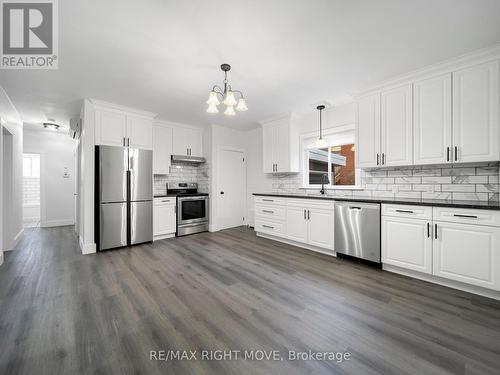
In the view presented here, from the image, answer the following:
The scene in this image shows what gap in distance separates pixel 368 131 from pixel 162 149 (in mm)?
4173

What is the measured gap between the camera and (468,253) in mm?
2223

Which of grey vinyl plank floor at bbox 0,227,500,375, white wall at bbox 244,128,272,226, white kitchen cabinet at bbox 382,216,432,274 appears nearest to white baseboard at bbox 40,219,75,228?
grey vinyl plank floor at bbox 0,227,500,375

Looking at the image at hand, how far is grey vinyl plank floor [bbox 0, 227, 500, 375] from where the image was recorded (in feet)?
4.53

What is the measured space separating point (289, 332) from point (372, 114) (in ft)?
10.2

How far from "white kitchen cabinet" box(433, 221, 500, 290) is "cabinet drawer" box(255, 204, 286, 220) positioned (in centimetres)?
232

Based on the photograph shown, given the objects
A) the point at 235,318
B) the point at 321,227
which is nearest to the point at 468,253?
the point at 321,227

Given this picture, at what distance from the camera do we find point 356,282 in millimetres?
2508

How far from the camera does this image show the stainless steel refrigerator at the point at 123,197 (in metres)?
3.69

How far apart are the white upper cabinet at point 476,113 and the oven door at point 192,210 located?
4.56 meters

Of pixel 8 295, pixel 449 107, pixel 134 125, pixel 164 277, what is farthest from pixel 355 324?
pixel 134 125

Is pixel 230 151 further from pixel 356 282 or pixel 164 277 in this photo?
pixel 356 282

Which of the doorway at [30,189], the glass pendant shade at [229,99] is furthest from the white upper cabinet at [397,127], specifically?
the doorway at [30,189]

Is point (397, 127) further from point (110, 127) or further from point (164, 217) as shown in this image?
point (110, 127)

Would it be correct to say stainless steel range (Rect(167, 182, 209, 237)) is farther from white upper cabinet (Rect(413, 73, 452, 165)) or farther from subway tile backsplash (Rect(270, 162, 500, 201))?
white upper cabinet (Rect(413, 73, 452, 165))
